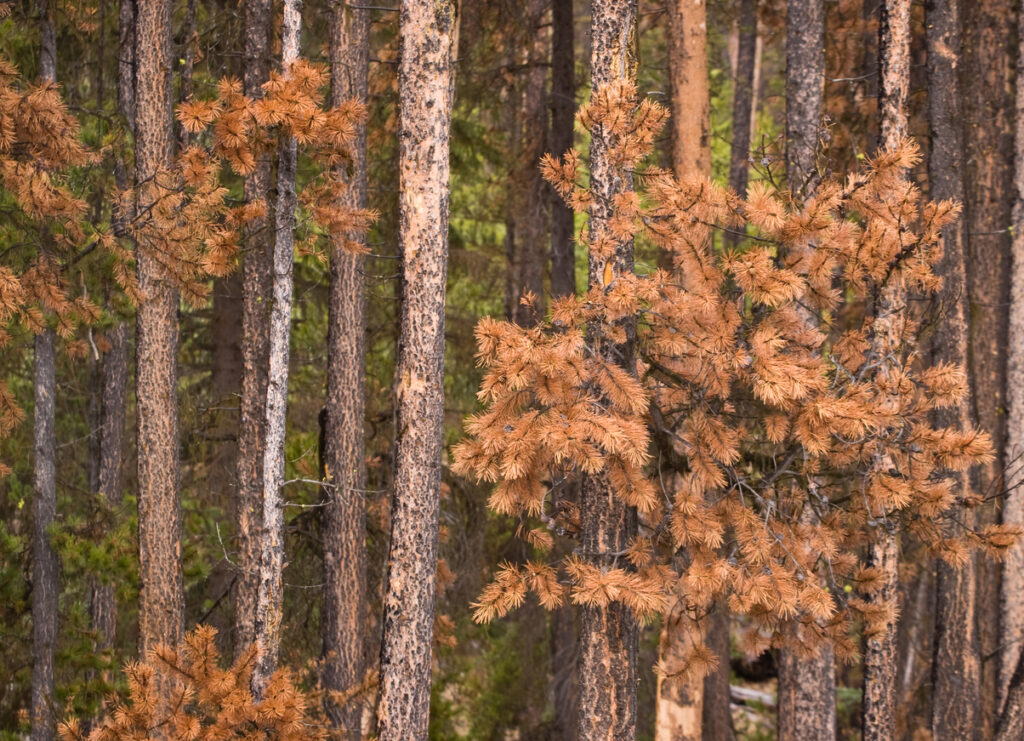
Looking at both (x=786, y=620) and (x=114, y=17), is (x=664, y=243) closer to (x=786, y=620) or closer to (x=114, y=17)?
(x=786, y=620)

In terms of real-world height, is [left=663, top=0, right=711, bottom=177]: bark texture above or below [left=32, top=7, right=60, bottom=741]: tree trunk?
above

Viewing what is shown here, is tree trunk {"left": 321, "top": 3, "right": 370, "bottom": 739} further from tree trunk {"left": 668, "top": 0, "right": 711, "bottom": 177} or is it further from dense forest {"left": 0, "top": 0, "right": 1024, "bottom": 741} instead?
tree trunk {"left": 668, "top": 0, "right": 711, "bottom": 177}

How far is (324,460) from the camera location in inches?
416

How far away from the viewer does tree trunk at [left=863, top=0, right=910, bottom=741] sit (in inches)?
348

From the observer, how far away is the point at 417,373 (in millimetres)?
7184

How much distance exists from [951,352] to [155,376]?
790cm

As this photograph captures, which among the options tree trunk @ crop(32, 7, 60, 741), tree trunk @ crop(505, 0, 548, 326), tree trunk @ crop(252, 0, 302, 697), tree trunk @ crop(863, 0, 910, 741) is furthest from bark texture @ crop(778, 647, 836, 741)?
tree trunk @ crop(32, 7, 60, 741)

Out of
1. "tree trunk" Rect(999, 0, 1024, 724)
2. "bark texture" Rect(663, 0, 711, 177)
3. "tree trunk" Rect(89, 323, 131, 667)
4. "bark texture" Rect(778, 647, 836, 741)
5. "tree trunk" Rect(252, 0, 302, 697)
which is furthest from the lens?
"tree trunk" Rect(89, 323, 131, 667)

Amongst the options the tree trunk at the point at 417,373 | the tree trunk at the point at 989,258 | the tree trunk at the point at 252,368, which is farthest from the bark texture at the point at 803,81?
the tree trunk at the point at 252,368

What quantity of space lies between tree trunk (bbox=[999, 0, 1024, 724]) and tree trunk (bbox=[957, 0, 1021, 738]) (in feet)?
0.08

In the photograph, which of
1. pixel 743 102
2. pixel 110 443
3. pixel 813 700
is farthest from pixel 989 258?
pixel 110 443

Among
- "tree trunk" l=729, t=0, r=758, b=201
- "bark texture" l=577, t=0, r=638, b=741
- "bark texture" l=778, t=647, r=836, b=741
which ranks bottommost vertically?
"bark texture" l=778, t=647, r=836, b=741

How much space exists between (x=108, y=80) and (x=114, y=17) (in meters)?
1.14

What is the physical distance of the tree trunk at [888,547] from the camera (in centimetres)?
883
